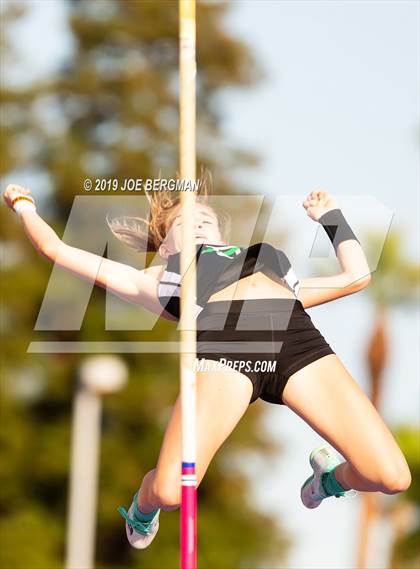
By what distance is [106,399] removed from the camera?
31.4 m

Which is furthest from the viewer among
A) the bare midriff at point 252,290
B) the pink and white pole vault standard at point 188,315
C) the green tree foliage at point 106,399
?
the green tree foliage at point 106,399

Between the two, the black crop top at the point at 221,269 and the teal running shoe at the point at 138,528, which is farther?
the teal running shoe at the point at 138,528

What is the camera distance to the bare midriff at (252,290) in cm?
846

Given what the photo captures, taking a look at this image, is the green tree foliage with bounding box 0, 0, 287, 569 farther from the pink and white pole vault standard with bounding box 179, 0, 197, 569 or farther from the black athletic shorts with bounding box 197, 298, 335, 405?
the pink and white pole vault standard with bounding box 179, 0, 197, 569

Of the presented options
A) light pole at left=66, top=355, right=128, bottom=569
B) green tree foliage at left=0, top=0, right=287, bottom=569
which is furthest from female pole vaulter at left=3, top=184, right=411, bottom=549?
green tree foliage at left=0, top=0, right=287, bottom=569

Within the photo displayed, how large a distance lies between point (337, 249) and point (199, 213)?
771mm

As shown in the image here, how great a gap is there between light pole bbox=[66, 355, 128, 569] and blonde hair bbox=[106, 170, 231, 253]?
54.1 feet

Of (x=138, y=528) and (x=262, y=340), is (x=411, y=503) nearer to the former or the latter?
(x=138, y=528)

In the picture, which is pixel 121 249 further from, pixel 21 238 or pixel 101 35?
pixel 101 35

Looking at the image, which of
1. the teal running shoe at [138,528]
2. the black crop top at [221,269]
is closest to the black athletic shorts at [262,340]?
the black crop top at [221,269]

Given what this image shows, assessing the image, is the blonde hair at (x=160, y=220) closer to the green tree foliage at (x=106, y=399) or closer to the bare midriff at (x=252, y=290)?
the bare midriff at (x=252, y=290)

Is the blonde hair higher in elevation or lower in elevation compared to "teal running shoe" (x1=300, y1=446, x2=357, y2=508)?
higher

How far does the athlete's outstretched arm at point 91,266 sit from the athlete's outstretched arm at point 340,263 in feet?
2.67

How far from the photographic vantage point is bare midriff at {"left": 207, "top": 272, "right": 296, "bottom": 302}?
8.46m
